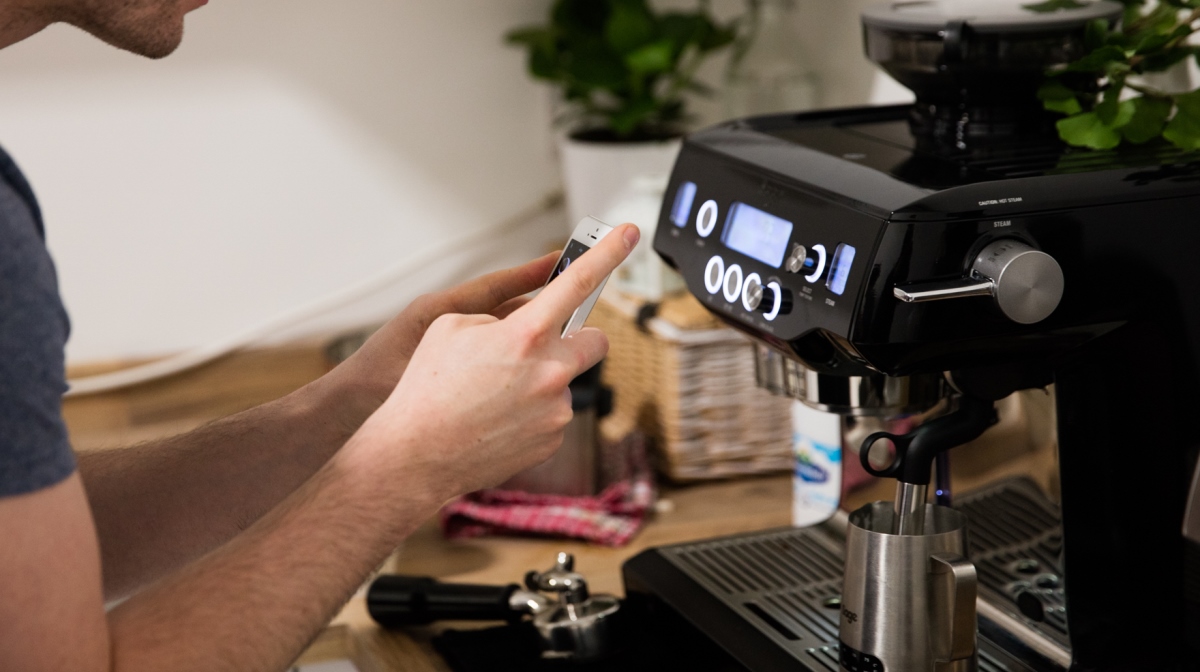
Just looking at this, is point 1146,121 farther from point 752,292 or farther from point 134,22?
point 134,22

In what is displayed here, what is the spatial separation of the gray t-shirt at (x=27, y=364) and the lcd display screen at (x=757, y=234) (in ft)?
1.35

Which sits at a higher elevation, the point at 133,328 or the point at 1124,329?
the point at 1124,329

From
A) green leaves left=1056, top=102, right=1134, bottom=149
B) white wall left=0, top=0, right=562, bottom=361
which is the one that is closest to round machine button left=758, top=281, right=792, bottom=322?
green leaves left=1056, top=102, right=1134, bottom=149

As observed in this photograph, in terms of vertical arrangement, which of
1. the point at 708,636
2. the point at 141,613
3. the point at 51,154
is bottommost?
the point at 708,636

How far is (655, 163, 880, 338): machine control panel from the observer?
73 cm

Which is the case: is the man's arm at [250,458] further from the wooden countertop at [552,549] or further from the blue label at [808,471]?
the blue label at [808,471]

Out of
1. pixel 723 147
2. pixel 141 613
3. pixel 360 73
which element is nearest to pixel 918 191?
pixel 723 147

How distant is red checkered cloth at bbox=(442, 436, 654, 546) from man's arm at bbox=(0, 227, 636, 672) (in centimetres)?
47

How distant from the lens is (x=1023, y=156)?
2.60 ft

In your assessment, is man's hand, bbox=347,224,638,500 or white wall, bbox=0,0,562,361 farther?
white wall, bbox=0,0,562,361

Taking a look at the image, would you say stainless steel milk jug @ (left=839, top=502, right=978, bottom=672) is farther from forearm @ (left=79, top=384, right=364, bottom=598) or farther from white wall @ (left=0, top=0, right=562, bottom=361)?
white wall @ (left=0, top=0, right=562, bottom=361)

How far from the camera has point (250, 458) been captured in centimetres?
89

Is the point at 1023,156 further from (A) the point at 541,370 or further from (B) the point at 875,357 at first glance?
(A) the point at 541,370

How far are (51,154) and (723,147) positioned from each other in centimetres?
114
